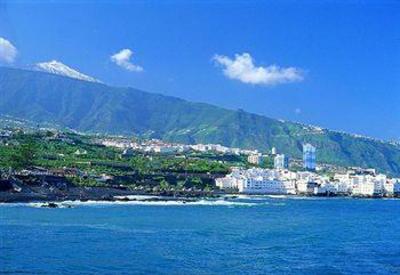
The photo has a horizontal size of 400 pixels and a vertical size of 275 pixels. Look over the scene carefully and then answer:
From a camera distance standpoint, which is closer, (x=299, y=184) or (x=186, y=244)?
(x=186, y=244)

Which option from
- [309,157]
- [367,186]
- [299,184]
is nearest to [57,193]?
[299,184]

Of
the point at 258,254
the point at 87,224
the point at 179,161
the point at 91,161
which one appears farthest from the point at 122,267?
the point at 179,161

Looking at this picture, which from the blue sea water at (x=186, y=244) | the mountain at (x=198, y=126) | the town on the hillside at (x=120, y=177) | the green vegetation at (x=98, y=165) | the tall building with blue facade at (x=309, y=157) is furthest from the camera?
the mountain at (x=198, y=126)

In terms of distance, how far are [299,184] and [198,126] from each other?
11293cm

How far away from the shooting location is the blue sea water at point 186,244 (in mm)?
15711

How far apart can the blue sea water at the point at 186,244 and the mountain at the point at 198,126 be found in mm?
131502

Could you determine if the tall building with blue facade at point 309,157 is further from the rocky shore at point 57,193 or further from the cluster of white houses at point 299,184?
the rocky shore at point 57,193

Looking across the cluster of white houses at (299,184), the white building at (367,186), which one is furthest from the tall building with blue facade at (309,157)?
the white building at (367,186)

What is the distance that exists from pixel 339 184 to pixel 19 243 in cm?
6314

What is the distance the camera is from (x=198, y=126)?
7397 inches

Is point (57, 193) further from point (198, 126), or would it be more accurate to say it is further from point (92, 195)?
point (198, 126)

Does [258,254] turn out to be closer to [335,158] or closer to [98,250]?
[98,250]

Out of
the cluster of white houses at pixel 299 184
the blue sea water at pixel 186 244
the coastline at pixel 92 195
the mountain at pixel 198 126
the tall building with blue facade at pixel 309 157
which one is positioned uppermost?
the mountain at pixel 198 126

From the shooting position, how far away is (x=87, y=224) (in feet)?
83.6
